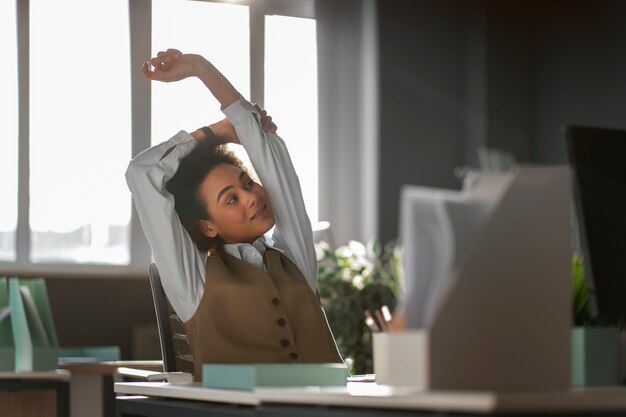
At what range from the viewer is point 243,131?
262 cm

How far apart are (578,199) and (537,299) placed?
411 mm

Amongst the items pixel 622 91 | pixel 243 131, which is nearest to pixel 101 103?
pixel 622 91

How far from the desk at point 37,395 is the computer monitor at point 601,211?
6.35 feet

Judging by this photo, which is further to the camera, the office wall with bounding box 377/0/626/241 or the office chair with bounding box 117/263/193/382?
the office wall with bounding box 377/0/626/241

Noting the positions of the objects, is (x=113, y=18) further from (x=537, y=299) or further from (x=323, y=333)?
(x=537, y=299)

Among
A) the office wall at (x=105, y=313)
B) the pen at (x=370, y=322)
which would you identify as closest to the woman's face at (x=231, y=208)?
the pen at (x=370, y=322)

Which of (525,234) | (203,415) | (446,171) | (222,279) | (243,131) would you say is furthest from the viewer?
(446,171)

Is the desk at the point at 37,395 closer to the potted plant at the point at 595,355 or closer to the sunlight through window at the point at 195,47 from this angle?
the potted plant at the point at 595,355

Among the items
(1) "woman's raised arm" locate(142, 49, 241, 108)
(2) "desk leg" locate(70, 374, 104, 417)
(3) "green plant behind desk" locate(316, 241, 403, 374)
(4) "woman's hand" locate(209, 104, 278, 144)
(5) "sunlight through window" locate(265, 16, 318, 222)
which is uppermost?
(5) "sunlight through window" locate(265, 16, 318, 222)

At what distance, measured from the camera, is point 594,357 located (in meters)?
1.67

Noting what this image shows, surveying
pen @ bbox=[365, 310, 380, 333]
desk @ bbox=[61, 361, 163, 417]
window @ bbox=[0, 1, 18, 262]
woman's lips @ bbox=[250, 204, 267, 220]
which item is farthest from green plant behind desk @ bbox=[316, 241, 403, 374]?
pen @ bbox=[365, 310, 380, 333]

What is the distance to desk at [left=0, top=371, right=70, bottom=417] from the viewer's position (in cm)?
319

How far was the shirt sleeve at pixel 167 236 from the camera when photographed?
7.82 feet

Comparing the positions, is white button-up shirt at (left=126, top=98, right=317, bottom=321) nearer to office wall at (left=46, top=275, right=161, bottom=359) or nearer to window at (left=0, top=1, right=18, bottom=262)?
office wall at (left=46, top=275, right=161, bottom=359)
